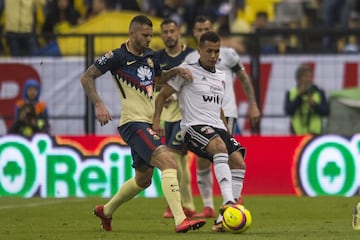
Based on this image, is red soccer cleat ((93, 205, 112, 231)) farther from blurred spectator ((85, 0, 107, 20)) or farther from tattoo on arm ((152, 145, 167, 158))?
blurred spectator ((85, 0, 107, 20))

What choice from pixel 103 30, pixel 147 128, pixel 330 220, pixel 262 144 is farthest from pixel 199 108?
pixel 103 30

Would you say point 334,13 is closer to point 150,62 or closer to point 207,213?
point 207,213

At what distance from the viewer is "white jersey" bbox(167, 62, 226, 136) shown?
508 inches

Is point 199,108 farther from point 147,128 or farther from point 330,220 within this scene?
point 330,220

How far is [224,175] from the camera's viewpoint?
40.5ft

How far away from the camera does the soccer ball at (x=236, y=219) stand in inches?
472

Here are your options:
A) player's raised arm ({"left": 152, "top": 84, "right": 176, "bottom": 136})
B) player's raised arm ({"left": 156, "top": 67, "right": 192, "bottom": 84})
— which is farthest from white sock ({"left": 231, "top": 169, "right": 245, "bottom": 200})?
player's raised arm ({"left": 156, "top": 67, "right": 192, "bottom": 84})

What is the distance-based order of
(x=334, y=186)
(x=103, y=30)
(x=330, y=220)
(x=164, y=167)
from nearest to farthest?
(x=164, y=167) → (x=330, y=220) → (x=334, y=186) → (x=103, y=30)

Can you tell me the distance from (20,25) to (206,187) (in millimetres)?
8328

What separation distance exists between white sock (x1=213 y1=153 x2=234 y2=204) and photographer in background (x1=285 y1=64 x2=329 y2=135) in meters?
7.93

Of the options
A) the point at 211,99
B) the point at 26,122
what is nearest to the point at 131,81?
the point at 211,99

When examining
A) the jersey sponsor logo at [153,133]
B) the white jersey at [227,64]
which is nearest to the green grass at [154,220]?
the jersey sponsor logo at [153,133]

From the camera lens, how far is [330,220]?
1405cm

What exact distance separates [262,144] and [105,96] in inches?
117
